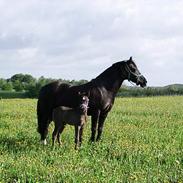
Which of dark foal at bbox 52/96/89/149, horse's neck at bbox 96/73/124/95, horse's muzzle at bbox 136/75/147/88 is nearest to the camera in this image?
dark foal at bbox 52/96/89/149

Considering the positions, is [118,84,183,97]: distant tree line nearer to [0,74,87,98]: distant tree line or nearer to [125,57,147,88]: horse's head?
[0,74,87,98]: distant tree line

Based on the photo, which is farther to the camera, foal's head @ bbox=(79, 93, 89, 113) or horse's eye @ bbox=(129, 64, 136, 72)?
horse's eye @ bbox=(129, 64, 136, 72)

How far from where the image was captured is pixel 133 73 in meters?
13.6

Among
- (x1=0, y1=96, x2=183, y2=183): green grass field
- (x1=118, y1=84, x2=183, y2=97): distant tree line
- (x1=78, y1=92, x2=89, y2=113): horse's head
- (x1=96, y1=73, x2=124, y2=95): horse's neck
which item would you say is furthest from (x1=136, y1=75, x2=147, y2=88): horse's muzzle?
(x1=118, y1=84, x2=183, y2=97): distant tree line

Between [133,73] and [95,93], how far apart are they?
53.6 inches

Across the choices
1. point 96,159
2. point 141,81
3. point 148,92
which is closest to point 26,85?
point 148,92

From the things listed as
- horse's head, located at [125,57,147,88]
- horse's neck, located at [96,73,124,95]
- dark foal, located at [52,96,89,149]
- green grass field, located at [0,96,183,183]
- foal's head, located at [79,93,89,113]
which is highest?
horse's head, located at [125,57,147,88]

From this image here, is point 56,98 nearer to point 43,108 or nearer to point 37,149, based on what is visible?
point 43,108

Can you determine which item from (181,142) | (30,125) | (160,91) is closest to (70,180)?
(181,142)

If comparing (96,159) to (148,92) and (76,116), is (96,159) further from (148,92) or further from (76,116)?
(148,92)

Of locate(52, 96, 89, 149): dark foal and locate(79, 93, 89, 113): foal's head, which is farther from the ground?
locate(79, 93, 89, 113): foal's head

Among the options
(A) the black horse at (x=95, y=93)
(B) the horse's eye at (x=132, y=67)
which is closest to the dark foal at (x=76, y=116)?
(A) the black horse at (x=95, y=93)

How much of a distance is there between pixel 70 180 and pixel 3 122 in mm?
11259

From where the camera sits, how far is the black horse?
509 inches
